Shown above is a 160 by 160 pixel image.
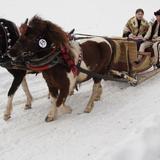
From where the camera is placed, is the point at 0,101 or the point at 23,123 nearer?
the point at 23,123

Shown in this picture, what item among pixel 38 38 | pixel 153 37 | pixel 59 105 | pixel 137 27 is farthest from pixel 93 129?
pixel 137 27

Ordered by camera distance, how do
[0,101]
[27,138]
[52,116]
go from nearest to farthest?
[27,138], [52,116], [0,101]

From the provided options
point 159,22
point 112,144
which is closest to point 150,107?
point 112,144

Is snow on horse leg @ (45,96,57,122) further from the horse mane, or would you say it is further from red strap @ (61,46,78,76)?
the horse mane

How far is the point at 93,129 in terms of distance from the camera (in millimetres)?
5465

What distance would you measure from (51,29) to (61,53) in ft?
1.21

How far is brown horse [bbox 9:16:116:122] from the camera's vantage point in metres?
5.44

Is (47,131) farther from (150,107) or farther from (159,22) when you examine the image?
(159,22)

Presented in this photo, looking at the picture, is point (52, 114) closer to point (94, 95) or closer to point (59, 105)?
point (59, 105)

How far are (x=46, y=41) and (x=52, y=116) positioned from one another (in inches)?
44.7

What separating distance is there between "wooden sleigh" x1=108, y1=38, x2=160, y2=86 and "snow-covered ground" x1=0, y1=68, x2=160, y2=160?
0.65ft

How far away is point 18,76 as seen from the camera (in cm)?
641

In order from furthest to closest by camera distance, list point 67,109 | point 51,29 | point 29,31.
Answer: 1. point 67,109
2. point 51,29
3. point 29,31

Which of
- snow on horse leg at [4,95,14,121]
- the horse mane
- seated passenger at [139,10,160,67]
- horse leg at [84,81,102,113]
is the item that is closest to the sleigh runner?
seated passenger at [139,10,160,67]
